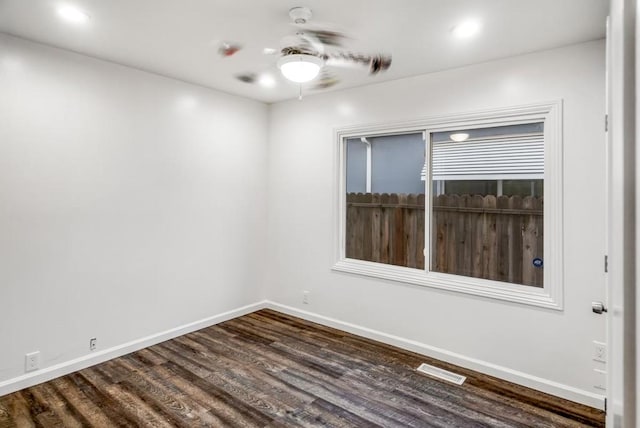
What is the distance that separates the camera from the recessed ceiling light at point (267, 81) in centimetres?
358

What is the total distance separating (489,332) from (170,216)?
9.95 ft

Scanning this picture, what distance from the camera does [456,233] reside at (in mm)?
3459

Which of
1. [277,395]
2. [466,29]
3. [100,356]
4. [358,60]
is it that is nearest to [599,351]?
[277,395]

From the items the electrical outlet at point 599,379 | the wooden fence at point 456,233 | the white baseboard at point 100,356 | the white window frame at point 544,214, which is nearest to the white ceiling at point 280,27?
the white window frame at point 544,214

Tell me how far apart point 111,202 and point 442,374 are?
122 inches

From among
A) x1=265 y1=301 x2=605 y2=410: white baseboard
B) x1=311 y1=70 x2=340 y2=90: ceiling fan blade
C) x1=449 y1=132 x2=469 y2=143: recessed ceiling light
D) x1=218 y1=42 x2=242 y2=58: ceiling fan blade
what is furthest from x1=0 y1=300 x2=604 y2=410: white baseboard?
x1=218 y1=42 x2=242 y2=58: ceiling fan blade

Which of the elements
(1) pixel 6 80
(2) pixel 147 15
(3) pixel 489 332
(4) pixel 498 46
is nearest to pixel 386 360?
(3) pixel 489 332

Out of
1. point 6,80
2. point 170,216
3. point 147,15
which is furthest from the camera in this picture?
point 170,216

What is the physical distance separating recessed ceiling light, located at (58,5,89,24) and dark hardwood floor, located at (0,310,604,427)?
2.54m

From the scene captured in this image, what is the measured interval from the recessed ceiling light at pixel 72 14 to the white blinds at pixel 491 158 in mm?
2830

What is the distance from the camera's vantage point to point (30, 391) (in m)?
2.77

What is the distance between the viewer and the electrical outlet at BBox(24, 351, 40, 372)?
9.32ft

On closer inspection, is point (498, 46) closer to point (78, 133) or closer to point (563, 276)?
point (563, 276)

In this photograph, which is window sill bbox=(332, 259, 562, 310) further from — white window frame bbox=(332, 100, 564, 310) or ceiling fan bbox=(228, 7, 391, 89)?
ceiling fan bbox=(228, 7, 391, 89)
